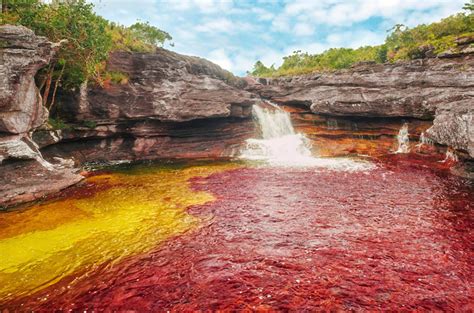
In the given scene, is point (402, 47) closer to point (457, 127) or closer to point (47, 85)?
point (457, 127)

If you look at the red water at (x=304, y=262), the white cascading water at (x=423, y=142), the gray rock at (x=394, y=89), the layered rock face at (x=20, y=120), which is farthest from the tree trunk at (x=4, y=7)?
the white cascading water at (x=423, y=142)

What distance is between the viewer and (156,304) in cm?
785

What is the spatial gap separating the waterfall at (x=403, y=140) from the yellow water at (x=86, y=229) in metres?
23.4

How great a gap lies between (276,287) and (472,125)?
18.1 m

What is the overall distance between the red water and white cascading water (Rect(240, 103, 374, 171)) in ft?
33.1

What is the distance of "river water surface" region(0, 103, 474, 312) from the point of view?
806 centimetres

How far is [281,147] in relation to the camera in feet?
111

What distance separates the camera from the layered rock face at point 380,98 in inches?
1117

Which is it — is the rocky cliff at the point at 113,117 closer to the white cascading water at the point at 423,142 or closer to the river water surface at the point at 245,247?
the river water surface at the point at 245,247

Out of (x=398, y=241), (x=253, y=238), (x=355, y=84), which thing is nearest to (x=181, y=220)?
(x=253, y=238)

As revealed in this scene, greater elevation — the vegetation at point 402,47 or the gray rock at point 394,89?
the vegetation at point 402,47

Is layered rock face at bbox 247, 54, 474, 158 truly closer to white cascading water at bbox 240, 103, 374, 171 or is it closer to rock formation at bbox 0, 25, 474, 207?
rock formation at bbox 0, 25, 474, 207

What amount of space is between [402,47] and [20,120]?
167ft

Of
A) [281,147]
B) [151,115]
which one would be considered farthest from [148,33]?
[281,147]
